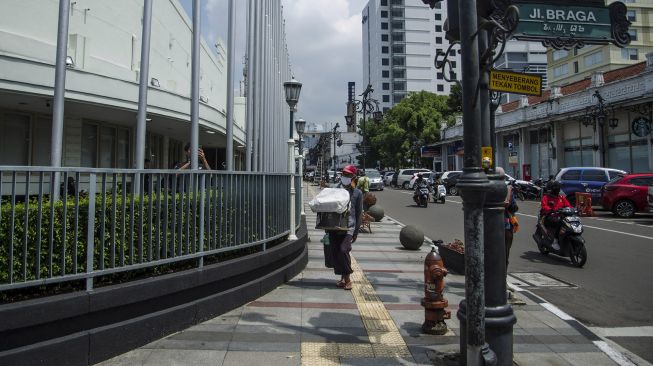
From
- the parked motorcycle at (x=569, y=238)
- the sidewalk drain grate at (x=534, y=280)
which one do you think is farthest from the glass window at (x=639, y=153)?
the sidewalk drain grate at (x=534, y=280)

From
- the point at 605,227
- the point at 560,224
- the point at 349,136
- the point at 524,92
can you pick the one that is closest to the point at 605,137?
the point at 605,227

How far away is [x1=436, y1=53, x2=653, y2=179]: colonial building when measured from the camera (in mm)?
23359

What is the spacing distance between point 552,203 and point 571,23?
399cm

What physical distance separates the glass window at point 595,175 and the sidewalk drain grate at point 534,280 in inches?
546

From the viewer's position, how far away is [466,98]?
3.76 meters

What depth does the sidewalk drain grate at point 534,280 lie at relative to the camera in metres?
7.50

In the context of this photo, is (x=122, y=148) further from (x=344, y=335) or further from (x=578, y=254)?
(x=578, y=254)

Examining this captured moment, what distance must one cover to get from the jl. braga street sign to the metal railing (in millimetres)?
4681

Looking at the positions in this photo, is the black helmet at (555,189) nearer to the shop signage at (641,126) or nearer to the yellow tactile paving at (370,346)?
the yellow tactile paving at (370,346)

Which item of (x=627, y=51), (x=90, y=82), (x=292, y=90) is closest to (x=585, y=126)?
(x=292, y=90)

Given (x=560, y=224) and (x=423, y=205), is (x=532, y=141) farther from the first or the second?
(x=560, y=224)

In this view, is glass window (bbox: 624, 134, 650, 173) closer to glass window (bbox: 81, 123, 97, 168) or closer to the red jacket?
the red jacket

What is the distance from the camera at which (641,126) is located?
23.2 meters

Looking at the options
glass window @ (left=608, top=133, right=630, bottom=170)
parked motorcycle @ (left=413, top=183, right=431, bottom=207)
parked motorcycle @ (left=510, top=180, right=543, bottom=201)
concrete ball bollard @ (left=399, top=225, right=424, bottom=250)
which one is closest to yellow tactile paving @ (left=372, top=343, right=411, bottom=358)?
concrete ball bollard @ (left=399, top=225, right=424, bottom=250)
